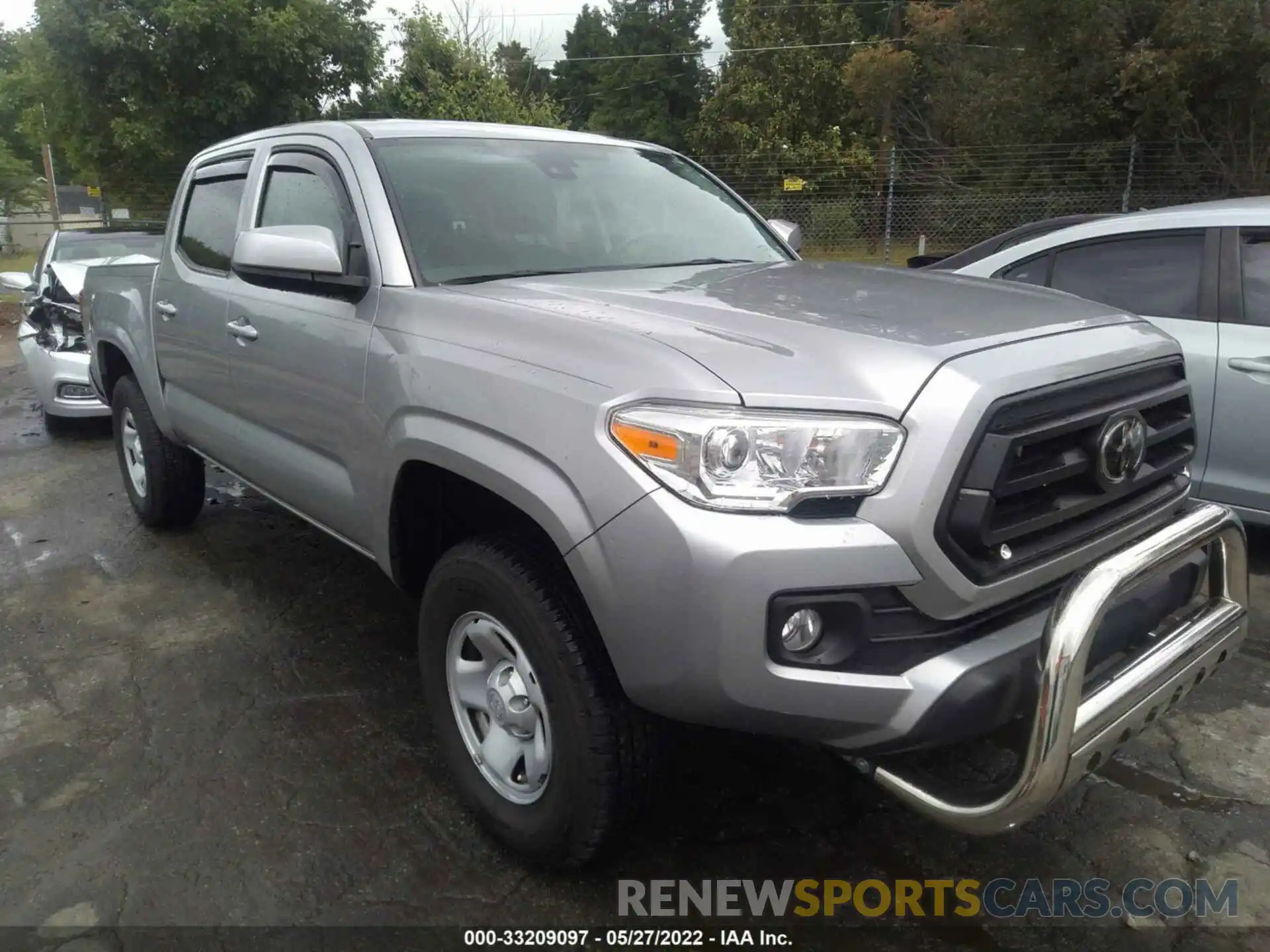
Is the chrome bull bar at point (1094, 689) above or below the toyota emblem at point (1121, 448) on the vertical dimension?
below

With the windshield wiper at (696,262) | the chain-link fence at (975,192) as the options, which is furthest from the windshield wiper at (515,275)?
the chain-link fence at (975,192)

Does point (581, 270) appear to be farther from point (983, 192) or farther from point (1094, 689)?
point (983, 192)

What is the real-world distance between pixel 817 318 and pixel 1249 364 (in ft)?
8.57

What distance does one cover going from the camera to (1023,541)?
6.79ft

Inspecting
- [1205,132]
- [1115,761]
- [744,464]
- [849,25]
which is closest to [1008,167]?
[1205,132]

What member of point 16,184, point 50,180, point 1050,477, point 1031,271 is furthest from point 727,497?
point 16,184

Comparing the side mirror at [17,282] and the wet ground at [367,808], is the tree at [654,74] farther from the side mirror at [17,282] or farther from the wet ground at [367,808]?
the wet ground at [367,808]

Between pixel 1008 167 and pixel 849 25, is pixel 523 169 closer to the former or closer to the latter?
pixel 1008 167

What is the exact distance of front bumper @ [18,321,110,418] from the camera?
23.3 feet

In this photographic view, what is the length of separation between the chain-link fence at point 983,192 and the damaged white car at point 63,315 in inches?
382

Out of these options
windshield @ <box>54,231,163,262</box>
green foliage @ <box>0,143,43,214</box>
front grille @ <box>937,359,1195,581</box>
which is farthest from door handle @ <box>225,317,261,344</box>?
green foliage @ <box>0,143,43,214</box>

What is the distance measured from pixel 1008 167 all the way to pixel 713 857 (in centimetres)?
1540

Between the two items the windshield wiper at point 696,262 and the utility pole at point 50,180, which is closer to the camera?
the windshield wiper at point 696,262

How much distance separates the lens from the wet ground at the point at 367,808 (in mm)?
2436
